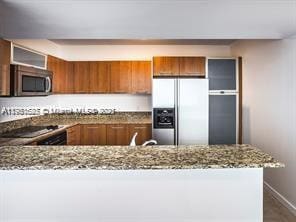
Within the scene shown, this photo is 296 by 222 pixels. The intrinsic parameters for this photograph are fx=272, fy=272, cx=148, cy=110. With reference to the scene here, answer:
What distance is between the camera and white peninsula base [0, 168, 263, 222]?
1854 millimetres

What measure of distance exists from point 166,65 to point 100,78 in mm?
1349

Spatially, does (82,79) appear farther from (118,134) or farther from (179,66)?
(179,66)

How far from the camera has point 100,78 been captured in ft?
17.8

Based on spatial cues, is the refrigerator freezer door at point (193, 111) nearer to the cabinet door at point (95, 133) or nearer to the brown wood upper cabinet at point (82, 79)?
the cabinet door at point (95, 133)

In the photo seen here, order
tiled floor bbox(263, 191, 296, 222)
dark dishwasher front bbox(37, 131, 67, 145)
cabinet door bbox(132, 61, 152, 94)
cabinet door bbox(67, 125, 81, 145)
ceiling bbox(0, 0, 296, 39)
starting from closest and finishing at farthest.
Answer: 1. ceiling bbox(0, 0, 296, 39)
2. tiled floor bbox(263, 191, 296, 222)
3. dark dishwasher front bbox(37, 131, 67, 145)
4. cabinet door bbox(67, 125, 81, 145)
5. cabinet door bbox(132, 61, 152, 94)

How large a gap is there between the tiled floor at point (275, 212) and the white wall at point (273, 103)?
124 mm

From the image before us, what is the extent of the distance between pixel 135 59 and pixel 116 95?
849 millimetres

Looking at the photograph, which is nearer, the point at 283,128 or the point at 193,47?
the point at 283,128

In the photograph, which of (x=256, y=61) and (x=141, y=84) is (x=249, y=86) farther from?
(x=141, y=84)

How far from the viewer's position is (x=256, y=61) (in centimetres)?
435

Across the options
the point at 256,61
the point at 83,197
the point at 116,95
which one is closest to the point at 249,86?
the point at 256,61

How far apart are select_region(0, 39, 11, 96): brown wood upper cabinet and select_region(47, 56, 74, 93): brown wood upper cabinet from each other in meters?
1.31

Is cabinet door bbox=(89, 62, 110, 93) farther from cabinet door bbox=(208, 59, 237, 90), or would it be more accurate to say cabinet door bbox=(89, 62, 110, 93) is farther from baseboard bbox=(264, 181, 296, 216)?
baseboard bbox=(264, 181, 296, 216)

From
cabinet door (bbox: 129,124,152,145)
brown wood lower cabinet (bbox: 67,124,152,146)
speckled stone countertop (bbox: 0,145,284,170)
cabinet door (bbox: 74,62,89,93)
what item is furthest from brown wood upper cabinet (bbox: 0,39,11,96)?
cabinet door (bbox: 129,124,152,145)
